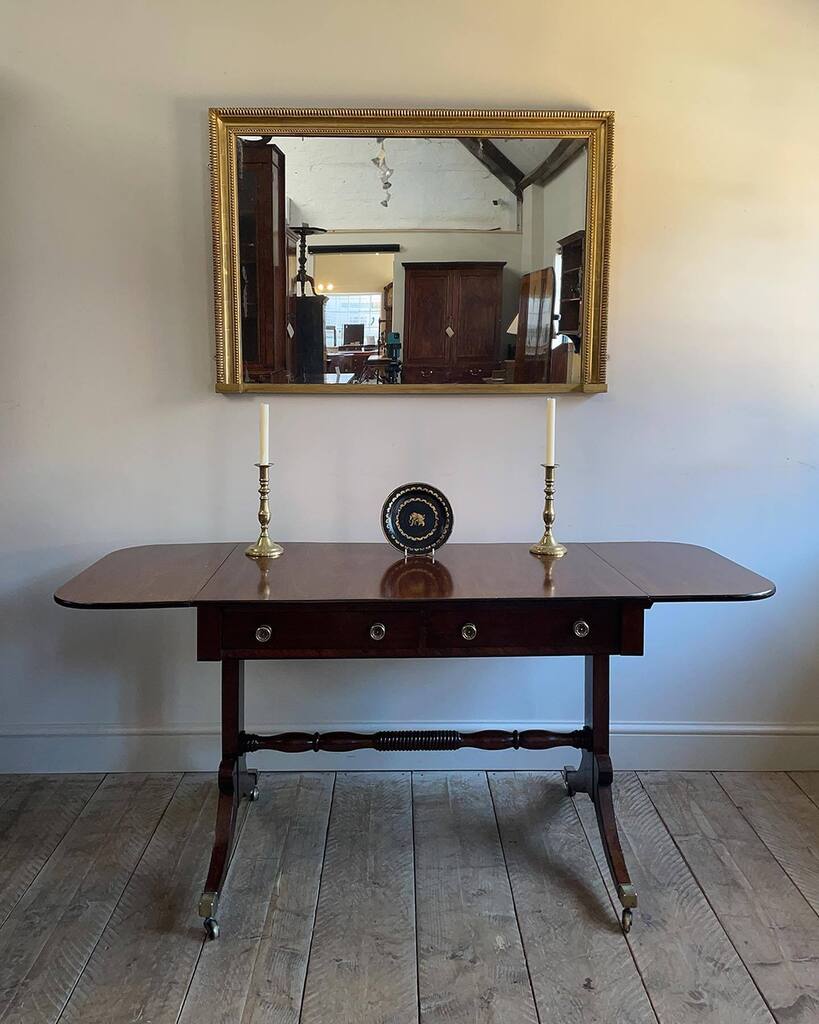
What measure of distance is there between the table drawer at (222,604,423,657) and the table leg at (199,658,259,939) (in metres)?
0.10

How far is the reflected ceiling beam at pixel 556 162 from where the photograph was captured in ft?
7.06

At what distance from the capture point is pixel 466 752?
2395mm

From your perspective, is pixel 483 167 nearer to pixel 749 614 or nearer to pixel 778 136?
pixel 778 136

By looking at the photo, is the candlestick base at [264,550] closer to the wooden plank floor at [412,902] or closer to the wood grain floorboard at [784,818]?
the wooden plank floor at [412,902]

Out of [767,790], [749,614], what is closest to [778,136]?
[749,614]

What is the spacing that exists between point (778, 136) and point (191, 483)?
73.7 inches

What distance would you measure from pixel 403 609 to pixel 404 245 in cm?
101

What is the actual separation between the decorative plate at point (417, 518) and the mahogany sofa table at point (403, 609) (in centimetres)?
7

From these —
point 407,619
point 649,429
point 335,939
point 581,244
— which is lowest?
point 335,939

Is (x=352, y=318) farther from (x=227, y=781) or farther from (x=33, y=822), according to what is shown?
(x=33, y=822)

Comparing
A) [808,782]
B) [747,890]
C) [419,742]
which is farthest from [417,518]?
[808,782]

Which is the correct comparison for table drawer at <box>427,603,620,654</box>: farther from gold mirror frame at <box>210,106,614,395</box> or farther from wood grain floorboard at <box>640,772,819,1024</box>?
gold mirror frame at <box>210,106,614,395</box>

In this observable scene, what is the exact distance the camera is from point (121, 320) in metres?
2.21

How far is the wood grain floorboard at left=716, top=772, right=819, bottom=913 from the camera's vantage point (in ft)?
6.38
